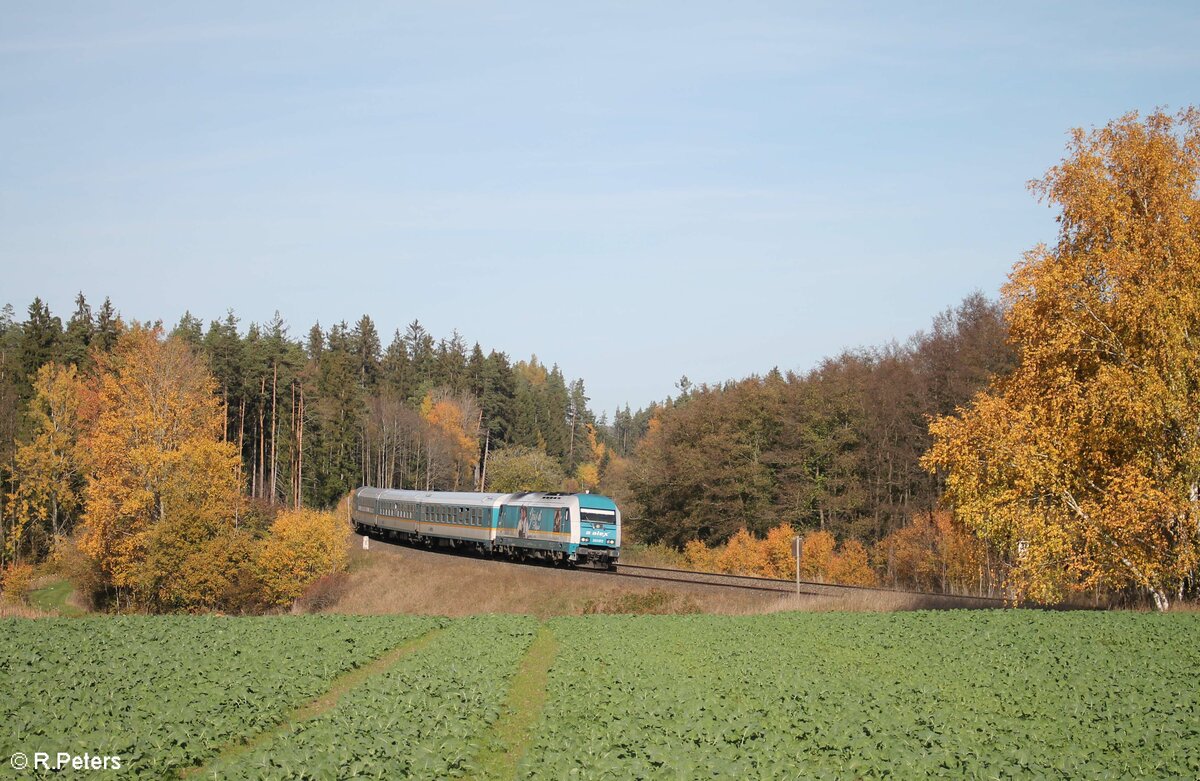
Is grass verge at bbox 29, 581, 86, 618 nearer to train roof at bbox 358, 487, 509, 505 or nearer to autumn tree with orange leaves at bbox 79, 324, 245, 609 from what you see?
autumn tree with orange leaves at bbox 79, 324, 245, 609

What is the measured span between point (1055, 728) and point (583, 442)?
166 metres

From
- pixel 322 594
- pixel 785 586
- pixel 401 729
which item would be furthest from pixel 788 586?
pixel 401 729

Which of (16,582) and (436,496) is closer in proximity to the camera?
(16,582)

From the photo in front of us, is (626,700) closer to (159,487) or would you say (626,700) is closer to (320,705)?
(320,705)

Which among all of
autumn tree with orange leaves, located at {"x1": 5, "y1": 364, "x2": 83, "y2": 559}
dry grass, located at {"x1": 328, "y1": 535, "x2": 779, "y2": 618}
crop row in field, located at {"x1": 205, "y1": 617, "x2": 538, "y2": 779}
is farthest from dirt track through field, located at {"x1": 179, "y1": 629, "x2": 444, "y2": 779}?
autumn tree with orange leaves, located at {"x1": 5, "y1": 364, "x2": 83, "y2": 559}

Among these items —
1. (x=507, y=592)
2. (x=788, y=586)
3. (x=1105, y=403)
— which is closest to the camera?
(x=1105, y=403)

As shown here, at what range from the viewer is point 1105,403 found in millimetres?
23484

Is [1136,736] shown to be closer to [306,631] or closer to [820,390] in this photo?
[306,631]

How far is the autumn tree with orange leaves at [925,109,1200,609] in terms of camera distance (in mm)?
23344

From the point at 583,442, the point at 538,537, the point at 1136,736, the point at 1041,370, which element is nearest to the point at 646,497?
the point at 538,537

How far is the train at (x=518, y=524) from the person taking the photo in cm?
4162

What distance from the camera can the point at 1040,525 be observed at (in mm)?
23422

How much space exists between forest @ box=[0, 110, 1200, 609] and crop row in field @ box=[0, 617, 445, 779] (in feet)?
55.5

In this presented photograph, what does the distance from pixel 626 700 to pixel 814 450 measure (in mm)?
50831
